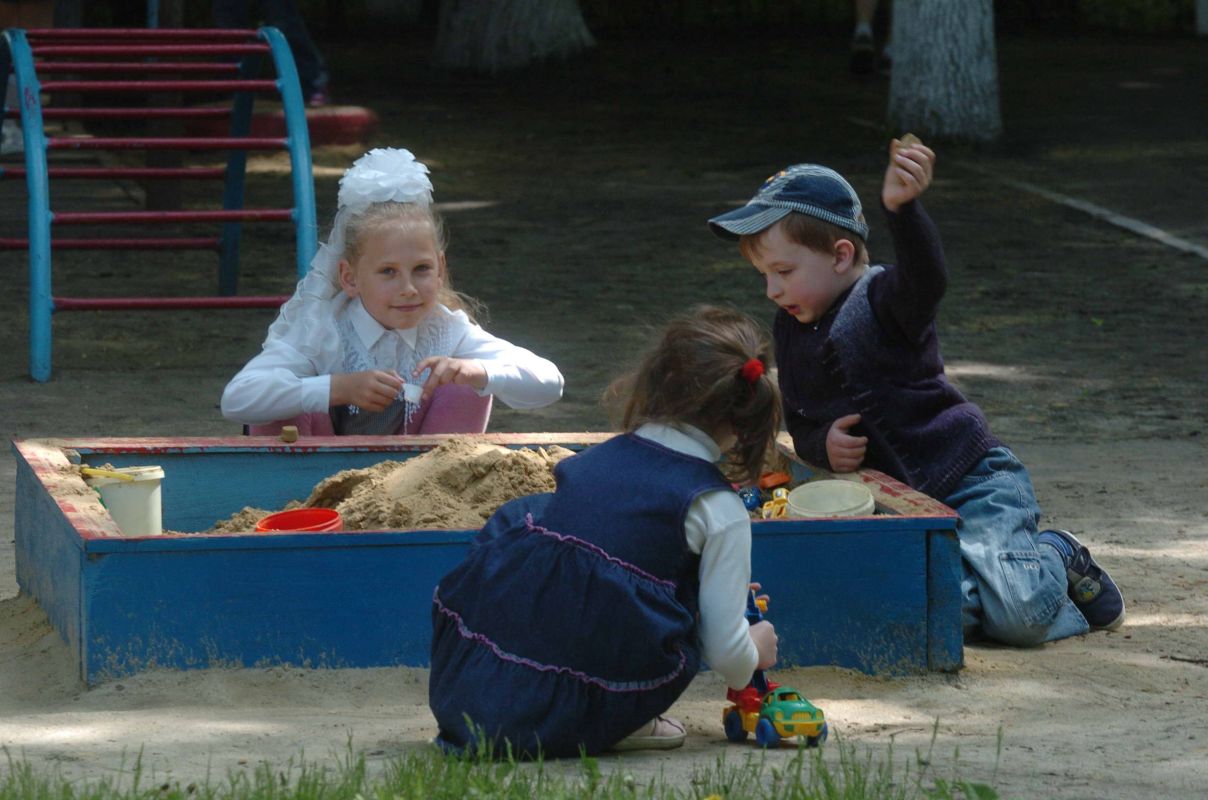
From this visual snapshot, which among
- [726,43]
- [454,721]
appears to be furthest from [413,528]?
[726,43]

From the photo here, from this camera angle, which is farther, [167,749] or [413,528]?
[413,528]

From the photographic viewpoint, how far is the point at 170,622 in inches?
128

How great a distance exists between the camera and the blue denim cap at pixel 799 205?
3787 millimetres

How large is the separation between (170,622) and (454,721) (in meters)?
0.68

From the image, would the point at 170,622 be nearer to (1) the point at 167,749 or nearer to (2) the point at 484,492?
(1) the point at 167,749

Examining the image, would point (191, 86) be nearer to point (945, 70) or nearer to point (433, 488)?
point (433, 488)

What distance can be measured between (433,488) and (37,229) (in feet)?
10.9

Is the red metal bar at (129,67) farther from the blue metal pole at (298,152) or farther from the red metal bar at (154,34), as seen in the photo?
the blue metal pole at (298,152)

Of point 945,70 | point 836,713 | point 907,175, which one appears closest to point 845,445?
point 907,175

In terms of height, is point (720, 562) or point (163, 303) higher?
point (720, 562)

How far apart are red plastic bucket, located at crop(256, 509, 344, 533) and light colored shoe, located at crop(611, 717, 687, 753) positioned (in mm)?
880

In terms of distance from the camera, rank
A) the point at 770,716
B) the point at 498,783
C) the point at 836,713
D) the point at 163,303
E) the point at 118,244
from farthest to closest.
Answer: the point at 118,244 → the point at 163,303 → the point at 836,713 → the point at 770,716 → the point at 498,783

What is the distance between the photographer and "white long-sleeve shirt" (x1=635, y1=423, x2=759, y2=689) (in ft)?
9.39

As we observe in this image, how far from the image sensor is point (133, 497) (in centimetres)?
375
